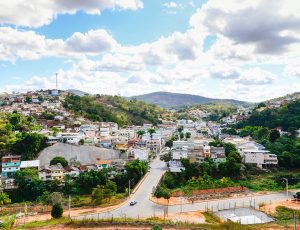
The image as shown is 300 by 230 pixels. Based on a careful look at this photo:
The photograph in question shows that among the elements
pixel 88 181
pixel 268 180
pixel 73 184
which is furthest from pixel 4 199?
pixel 268 180

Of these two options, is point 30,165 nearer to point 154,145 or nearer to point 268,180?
point 154,145

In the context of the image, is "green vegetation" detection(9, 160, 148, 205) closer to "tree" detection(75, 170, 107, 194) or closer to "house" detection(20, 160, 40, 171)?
"tree" detection(75, 170, 107, 194)

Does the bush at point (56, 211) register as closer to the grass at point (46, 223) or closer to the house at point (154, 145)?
the grass at point (46, 223)

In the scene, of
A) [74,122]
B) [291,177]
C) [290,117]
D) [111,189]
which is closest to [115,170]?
[111,189]

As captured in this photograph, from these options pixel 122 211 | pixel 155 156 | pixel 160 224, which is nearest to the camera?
pixel 160 224

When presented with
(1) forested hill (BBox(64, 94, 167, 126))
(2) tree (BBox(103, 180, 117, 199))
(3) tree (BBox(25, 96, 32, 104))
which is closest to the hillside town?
(2) tree (BBox(103, 180, 117, 199))

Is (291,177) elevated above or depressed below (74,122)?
below

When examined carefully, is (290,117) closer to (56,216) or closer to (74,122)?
(74,122)
